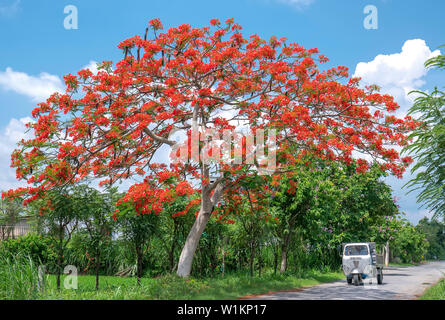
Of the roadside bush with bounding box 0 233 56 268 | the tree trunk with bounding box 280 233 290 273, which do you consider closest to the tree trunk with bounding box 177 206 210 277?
the roadside bush with bounding box 0 233 56 268

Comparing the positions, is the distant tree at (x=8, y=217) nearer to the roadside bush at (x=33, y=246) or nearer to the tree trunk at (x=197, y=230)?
the roadside bush at (x=33, y=246)

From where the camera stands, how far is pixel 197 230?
12711 mm

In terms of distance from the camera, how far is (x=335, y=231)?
24359mm

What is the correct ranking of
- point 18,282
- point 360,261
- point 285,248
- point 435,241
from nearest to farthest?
1. point 18,282
2. point 360,261
3. point 285,248
4. point 435,241

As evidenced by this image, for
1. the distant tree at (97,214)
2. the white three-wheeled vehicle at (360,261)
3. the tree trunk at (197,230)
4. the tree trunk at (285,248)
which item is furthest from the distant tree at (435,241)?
the distant tree at (97,214)

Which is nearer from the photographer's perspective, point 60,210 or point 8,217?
point 60,210

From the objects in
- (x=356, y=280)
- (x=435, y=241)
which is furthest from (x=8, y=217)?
(x=435, y=241)

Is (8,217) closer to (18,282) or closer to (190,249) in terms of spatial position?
(190,249)

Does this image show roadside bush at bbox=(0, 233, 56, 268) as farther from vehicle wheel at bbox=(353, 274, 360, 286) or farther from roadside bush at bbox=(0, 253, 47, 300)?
vehicle wheel at bbox=(353, 274, 360, 286)

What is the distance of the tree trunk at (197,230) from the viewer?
12.5m

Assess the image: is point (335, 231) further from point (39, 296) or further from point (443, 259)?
point (443, 259)
